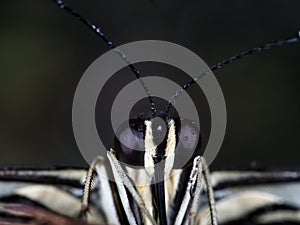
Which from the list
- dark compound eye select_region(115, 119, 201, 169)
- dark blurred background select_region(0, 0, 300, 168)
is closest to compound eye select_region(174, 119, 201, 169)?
dark compound eye select_region(115, 119, 201, 169)

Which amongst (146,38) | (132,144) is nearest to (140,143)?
(132,144)

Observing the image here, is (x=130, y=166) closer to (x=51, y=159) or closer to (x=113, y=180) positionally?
(x=113, y=180)

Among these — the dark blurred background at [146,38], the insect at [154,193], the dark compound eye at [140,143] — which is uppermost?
the dark blurred background at [146,38]

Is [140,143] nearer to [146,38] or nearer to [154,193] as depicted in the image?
[154,193]

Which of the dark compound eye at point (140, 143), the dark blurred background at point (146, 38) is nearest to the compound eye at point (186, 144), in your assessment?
the dark compound eye at point (140, 143)

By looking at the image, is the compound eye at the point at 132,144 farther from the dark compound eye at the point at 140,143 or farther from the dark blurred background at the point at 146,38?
the dark blurred background at the point at 146,38

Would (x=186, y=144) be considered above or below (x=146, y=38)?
below

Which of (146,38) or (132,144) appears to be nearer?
(132,144)
